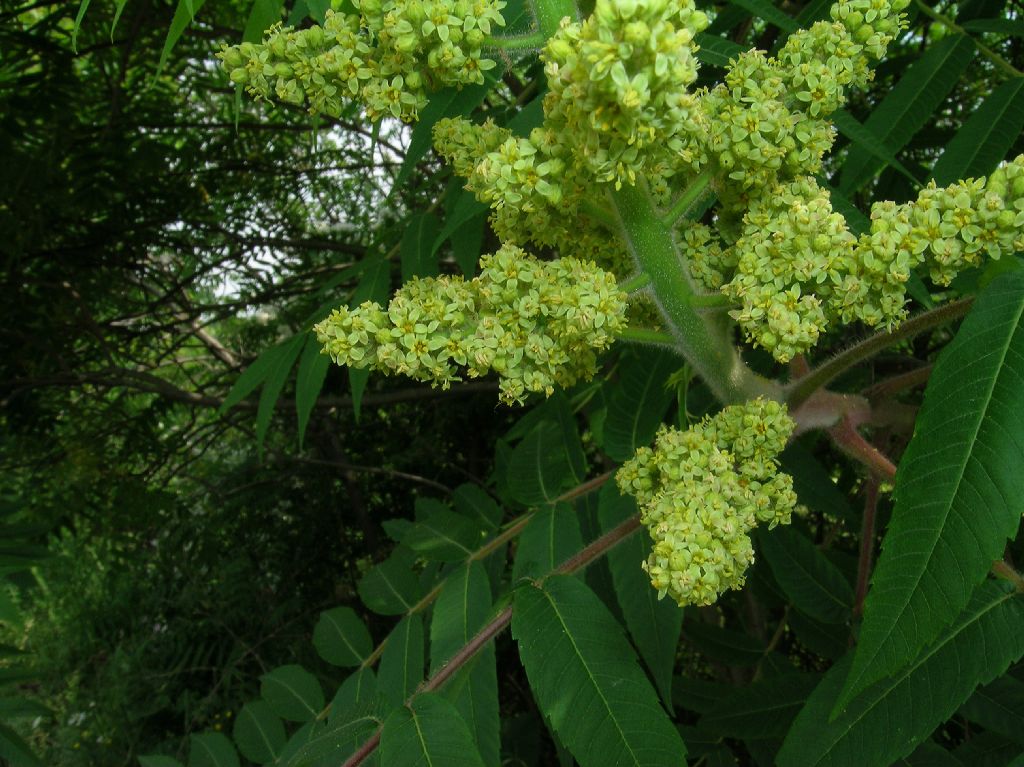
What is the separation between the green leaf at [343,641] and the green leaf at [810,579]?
979mm

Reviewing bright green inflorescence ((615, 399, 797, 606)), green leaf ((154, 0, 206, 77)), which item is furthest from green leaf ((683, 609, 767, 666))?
green leaf ((154, 0, 206, 77))

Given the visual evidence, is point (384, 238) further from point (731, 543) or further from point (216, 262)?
point (216, 262)

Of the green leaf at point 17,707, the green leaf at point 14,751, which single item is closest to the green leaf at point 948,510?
the green leaf at point 14,751

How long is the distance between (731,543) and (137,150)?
3.77 meters

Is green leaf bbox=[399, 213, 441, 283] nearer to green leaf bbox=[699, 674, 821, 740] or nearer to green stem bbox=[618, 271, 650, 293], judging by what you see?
green stem bbox=[618, 271, 650, 293]

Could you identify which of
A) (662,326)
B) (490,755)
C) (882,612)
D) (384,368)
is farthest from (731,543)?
(490,755)

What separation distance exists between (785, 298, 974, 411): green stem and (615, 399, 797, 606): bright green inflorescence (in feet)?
0.48

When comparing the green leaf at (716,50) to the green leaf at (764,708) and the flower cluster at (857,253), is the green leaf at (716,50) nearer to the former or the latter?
the flower cluster at (857,253)

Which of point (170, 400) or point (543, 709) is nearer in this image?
point (543, 709)

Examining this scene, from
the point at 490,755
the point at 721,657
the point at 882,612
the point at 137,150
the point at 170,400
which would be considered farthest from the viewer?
the point at 170,400

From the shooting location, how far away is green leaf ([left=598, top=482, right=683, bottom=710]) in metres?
1.61

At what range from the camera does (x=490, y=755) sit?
161cm

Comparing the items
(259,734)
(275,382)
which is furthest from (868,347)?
(259,734)

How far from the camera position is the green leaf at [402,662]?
183 centimetres
